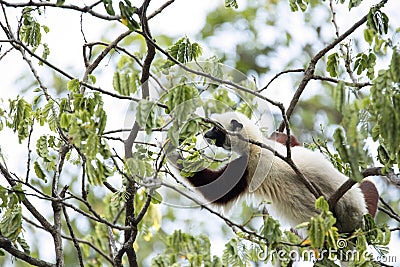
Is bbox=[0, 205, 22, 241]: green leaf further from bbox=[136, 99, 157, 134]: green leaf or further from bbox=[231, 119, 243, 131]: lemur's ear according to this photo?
bbox=[231, 119, 243, 131]: lemur's ear

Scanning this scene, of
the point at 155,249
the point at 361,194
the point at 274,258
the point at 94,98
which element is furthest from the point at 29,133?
the point at 155,249

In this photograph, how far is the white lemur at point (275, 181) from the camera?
16.4ft

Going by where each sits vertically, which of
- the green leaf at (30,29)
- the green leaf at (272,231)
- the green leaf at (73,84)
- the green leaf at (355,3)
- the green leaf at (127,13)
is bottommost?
the green leaf at (272,231)

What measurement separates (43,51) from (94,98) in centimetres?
108

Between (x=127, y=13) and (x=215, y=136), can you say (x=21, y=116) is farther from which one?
(x=215, y=136)

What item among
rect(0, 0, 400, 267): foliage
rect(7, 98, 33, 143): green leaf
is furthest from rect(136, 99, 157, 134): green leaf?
rect(7, 98, 33, 143): green leaf

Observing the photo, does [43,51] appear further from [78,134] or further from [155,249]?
[155,249]

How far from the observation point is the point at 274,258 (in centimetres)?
368

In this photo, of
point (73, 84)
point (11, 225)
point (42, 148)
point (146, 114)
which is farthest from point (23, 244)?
point (146, 114)

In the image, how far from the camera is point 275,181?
5.05 metres

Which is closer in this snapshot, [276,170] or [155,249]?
[276,170]

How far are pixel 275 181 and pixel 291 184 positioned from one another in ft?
0.48

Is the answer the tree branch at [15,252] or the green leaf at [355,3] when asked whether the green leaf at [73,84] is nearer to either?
the tree branch at [15,252]

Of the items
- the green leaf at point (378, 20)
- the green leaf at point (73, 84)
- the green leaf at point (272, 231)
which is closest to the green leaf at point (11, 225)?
the green leaf at point (73, 84)
